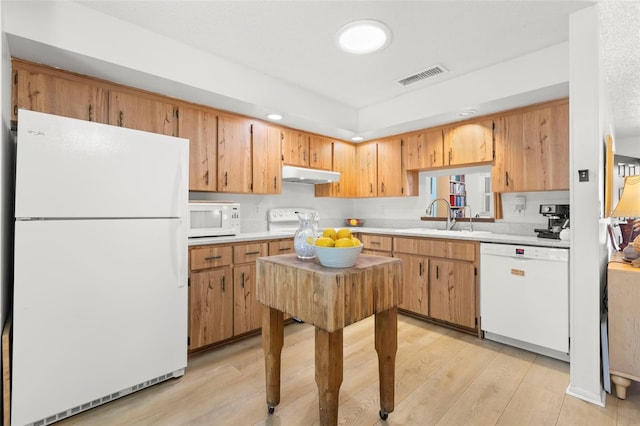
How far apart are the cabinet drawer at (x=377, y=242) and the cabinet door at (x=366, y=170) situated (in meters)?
0.72

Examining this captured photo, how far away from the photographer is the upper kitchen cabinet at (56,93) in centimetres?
199

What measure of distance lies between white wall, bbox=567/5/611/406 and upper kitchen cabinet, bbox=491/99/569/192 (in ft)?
2.62

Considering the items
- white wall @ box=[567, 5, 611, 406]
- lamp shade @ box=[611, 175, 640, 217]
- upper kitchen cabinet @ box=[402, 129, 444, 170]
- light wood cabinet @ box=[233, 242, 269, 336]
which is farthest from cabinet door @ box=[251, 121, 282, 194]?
lamp shade @ box=[611, 175, 640, 217]

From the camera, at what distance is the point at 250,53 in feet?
8.41

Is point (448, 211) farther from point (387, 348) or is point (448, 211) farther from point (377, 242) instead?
point (387, 348)

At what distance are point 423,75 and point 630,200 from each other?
74.4 inches

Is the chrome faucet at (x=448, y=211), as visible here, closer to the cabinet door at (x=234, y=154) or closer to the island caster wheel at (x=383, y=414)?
the cabinet door at (x=234, y=154)

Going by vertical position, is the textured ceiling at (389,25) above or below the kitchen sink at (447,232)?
above

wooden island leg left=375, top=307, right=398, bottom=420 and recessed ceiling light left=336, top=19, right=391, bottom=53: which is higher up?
recessed ceiling light left=336, top=19, right=391, bottom=53

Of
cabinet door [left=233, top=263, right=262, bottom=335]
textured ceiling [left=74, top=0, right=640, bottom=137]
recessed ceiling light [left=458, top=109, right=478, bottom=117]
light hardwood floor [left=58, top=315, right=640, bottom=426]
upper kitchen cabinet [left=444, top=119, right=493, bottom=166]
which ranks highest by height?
textured ceiling [left=74, top=0, right=640, bottom=137]

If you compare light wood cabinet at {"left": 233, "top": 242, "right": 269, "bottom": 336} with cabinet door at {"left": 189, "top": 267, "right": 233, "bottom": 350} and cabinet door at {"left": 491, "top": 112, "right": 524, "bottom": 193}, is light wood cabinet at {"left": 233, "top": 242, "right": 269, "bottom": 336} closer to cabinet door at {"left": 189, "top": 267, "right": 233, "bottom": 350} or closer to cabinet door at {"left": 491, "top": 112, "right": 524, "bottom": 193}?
cabinet door at {"left": 189, "top": 267, "right": 233, "bottom": 350}

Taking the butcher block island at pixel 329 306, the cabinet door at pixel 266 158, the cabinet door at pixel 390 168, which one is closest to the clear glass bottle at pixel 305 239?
the butcher block island at pixel 329 306

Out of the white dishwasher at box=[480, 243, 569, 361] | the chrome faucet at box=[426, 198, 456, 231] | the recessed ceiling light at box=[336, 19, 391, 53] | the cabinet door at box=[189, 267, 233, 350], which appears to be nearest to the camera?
the recessed ceiling light at box=[336, 19, 391, 53]

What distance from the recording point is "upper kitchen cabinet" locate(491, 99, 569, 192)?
266 centimetres
